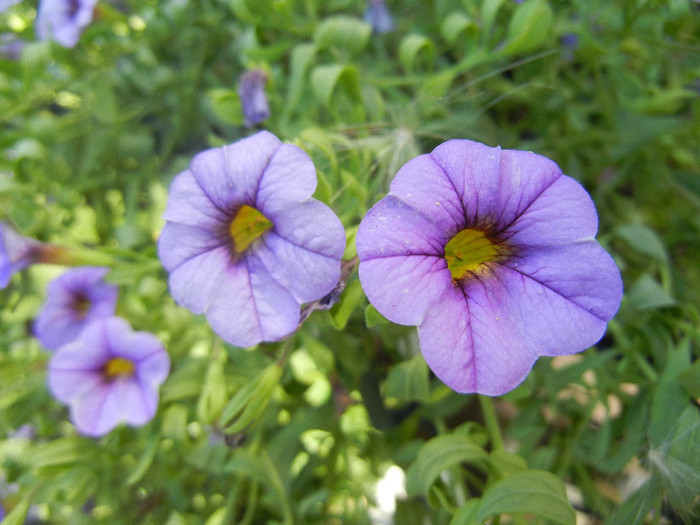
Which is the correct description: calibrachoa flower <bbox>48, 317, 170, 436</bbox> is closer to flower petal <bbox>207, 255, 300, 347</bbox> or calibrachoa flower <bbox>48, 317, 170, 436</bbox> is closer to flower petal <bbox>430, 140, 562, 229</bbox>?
flower petal <bbox>207, 255, 300, 347</bbox>

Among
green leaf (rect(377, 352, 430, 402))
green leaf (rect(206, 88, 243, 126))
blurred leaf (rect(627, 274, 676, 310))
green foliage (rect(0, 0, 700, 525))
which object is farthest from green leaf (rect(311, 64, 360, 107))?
blurred leaf (rect(627, 274, 676, 310))

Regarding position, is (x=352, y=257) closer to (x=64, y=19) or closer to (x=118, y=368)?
(x=118, y=368)

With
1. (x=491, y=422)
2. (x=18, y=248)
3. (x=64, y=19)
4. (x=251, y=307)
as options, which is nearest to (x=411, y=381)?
(x=491, y=422)

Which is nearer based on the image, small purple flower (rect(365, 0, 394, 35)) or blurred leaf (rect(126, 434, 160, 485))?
blurred leaf (rect(126, 434, 160, 485))

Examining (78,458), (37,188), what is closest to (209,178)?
(78,458)

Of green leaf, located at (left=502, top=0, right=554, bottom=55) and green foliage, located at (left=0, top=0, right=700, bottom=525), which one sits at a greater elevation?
green leaf, located at (left=502, top=0, right=554, bottom=55)

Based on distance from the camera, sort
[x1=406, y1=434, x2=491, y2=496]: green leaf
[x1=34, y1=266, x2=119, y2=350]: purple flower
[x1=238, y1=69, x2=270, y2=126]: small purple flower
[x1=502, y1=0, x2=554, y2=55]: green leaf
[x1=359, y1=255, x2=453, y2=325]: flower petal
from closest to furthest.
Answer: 1. [x1=359, y1=255, x2=453, y2=325]: flower petal
2. [x1=406, y1=434, x2=491, y2=496]: green leaf
3. [x1=502, y1=0, x2=554, y2=55]: green leaf
4. [x1=238, y1=69, x2=270, y2=126]: small purple flower
5. [x1=34, y1=266, x2=119, y2=350]: purple flower

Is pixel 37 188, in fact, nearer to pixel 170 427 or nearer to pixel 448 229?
pixel 170 427
